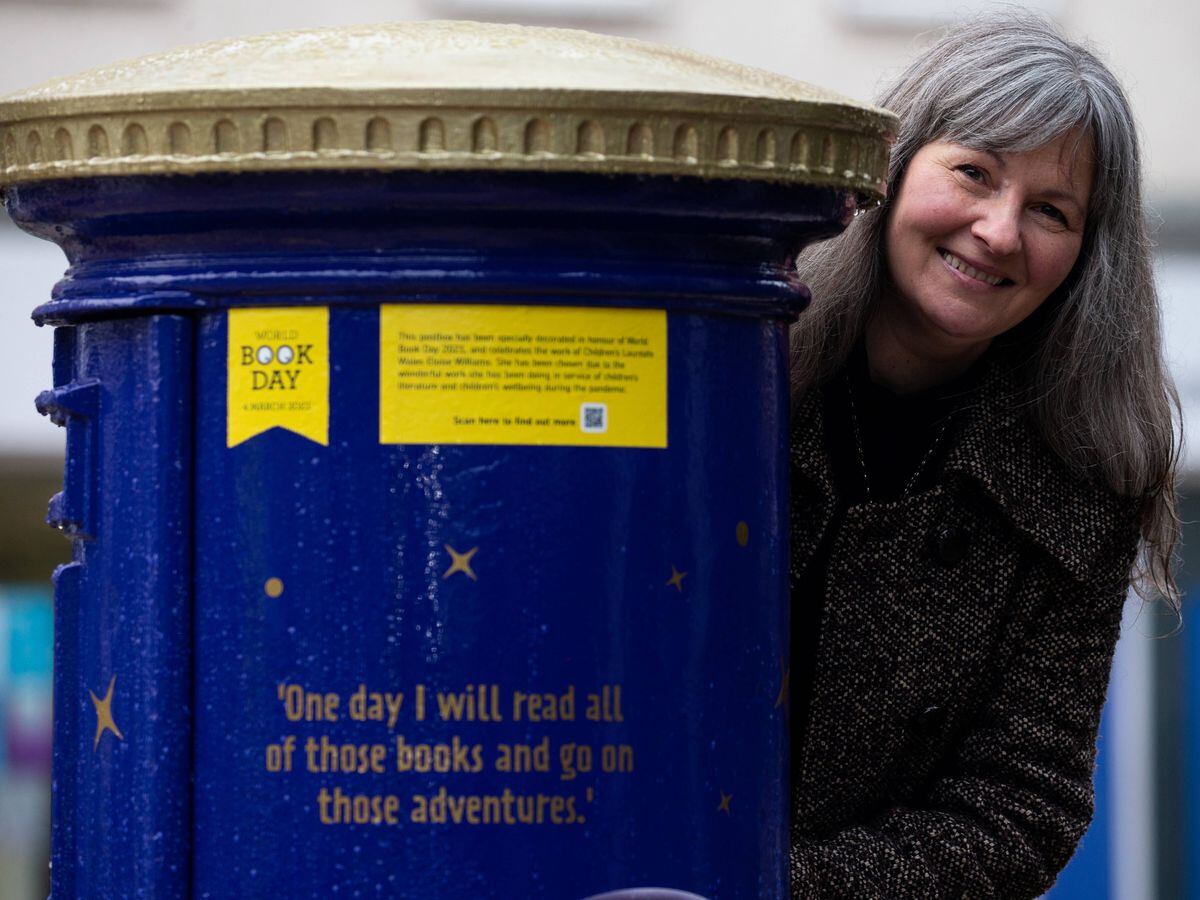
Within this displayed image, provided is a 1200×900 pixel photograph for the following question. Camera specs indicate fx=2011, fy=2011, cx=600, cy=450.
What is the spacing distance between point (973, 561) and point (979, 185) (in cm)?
48

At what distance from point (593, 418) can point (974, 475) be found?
36.8 inches

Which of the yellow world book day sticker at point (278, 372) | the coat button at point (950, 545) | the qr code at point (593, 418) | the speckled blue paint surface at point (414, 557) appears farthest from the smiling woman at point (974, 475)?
the yellow world book day sticker at point (278, 372)

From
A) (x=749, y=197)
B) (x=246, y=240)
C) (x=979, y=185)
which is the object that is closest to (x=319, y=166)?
(x=246, y=240)

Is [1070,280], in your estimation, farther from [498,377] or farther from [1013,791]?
[498,377]

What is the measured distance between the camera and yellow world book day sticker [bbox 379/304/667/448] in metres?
1.72

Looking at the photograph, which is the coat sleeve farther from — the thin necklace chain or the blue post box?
the blue post box

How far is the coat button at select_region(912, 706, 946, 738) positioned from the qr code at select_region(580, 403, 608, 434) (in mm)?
978

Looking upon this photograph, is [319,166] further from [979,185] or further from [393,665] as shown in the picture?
[979,185]

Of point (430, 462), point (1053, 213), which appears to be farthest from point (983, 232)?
point (430, 462)

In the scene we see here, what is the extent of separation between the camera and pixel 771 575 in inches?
73.6

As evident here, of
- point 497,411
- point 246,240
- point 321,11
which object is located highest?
point 321,11

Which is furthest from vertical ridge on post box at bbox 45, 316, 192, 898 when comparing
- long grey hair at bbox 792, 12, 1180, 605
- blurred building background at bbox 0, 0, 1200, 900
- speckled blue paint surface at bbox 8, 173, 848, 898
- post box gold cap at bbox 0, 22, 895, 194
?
blurred building background at bbox 0, 0, 1200, 900

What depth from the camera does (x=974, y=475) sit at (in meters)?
2.54

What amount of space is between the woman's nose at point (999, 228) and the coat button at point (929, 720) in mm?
584
